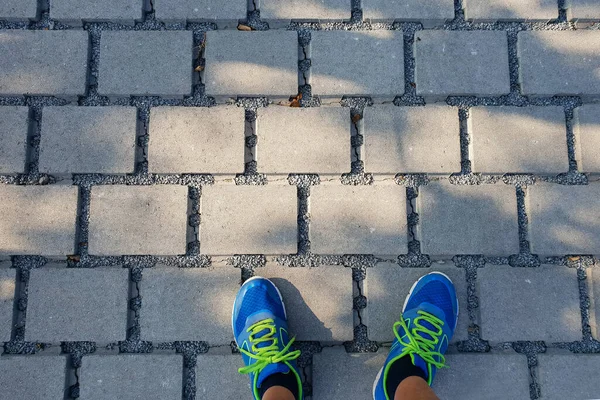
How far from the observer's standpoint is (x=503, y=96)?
2.23 meters

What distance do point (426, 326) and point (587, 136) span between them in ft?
3.94

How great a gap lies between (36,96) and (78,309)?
1.04 meters

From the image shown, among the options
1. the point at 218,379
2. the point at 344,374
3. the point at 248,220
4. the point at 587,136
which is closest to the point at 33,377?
the point at 218,379

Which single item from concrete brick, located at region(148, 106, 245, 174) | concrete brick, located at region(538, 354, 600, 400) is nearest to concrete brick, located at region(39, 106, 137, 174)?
concrete brick, located at region(148, 106, 245, 174)

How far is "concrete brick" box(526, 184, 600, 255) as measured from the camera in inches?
84.5

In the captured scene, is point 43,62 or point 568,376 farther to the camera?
point 43,62

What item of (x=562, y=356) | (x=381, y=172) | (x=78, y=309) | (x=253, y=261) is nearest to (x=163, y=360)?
(x=78, y=309)

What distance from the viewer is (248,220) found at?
7.00 ft

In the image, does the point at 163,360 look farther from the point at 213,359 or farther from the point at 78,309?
the point at 78,309

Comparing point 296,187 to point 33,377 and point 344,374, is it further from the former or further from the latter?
point 33,377

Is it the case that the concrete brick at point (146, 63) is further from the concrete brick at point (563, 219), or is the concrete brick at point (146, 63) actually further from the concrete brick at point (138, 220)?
the concrete brick at point (563, 219)

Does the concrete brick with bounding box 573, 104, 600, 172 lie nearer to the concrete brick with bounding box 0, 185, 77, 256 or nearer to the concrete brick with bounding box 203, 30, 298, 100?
the concrete brick with bounding box 203, 30, 298, 100

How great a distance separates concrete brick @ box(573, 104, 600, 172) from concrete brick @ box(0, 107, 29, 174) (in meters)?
2.64

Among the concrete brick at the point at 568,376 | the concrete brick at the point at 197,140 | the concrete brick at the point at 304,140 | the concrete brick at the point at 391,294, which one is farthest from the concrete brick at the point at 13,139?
the concrete brick at the point at 568,376
